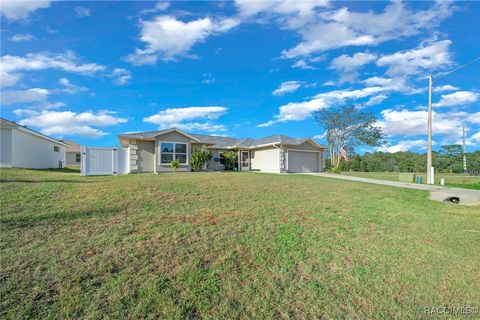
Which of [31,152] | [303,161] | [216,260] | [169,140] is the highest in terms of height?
[169,140]

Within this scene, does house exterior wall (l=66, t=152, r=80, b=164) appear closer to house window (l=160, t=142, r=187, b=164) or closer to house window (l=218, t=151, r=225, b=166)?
house window (l=218, t=151, r=225, b=166)

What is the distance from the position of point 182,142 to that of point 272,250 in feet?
51.1

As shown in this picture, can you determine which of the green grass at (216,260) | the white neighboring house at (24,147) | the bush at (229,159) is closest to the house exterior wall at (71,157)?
the white neighboring house at (24,147)

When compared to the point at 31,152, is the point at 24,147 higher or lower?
higher

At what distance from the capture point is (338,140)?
124 feet

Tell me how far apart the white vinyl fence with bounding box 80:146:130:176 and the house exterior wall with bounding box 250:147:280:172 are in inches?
504

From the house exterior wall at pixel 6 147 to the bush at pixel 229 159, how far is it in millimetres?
14720

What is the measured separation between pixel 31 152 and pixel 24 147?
1157 mm

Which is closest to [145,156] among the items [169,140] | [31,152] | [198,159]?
[169,140]

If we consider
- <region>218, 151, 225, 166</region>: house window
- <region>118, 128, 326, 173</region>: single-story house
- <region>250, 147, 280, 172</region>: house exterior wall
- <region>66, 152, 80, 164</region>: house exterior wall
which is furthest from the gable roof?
<region>66, 152, 80, 164</region>: house exterior wall

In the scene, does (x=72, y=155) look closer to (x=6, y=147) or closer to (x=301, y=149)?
(x=6, y=147)

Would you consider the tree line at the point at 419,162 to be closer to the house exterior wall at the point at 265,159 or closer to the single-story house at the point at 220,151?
the single-story house at the point at 220,151

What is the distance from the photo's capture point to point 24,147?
16469mm

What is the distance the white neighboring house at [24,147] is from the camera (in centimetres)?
1460
